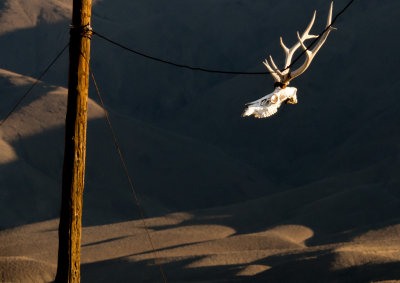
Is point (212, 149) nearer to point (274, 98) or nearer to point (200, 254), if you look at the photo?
point (200, 254)

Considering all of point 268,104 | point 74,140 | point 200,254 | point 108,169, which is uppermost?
point 108,169

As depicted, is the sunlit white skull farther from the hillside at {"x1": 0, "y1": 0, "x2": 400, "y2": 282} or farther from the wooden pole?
the hillside at {"x1": 0, "y1": 0, "x2": 400, "y2": 282}

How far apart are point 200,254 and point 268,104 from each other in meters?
15.8

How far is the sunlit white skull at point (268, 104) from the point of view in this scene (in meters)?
9.08

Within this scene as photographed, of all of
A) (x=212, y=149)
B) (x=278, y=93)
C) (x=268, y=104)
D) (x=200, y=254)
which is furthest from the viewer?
(x=212, y=149)

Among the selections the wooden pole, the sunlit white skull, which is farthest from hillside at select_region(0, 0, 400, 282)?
the wooden pole

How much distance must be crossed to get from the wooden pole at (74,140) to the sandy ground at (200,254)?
1013 cm

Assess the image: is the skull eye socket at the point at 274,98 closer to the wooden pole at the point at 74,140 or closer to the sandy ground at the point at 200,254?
the wooden pole at the point at 74,140

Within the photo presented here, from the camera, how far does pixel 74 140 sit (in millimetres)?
8617

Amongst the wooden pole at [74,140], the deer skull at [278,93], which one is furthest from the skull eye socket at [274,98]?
the wooden pole at [74,140]

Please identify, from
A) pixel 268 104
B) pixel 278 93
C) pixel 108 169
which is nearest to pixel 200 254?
pixel 278 93

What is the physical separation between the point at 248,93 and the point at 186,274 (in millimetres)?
29955

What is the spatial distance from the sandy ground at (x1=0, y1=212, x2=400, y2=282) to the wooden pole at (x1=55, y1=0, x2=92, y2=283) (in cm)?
1013

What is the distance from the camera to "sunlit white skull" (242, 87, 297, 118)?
9.08 metres
